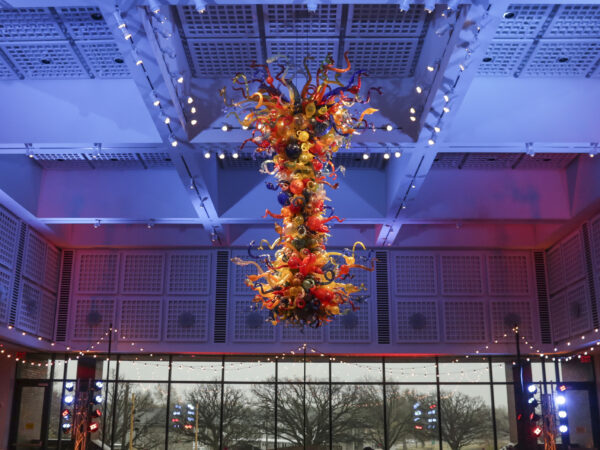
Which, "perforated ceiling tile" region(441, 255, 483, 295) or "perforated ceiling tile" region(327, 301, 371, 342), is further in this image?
"perforated ceiling tile" region(441, 255, 483, 295)

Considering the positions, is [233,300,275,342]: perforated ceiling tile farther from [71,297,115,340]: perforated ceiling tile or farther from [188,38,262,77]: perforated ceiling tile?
[188,38,262,77]: perforated ceiling tile

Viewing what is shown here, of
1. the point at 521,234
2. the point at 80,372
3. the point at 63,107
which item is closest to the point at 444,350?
the point at 521,234

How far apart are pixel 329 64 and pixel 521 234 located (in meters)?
11.7

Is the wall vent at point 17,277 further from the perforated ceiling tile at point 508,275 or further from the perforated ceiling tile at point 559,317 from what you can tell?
the perforated ceiling tile at point 559,317

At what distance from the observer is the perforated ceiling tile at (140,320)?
668 inches

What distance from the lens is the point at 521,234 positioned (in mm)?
16578

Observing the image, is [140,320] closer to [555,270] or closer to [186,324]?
[186,324]

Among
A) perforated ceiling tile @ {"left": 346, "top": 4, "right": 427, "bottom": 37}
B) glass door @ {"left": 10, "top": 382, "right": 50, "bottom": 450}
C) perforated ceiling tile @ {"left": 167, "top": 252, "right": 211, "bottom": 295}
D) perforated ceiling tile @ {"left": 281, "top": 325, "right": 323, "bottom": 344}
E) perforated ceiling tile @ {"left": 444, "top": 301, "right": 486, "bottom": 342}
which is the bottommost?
glass door @ {"left": 10, "top": 382, "right": 50, "bottom": 450}

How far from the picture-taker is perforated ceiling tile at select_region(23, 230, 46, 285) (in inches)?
613

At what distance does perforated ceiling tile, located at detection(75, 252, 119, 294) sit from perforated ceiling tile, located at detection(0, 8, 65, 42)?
8271 millimetres

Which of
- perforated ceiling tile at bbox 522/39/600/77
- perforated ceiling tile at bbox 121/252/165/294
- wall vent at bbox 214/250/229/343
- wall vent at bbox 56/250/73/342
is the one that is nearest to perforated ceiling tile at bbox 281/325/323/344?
wall vent at bbox 214/250/229/343

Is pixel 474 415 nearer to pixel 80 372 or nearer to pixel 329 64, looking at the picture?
pixel 80 372

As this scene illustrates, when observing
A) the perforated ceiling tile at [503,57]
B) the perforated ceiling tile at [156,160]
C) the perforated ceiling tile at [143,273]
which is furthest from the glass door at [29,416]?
the perforated ceiling tile at [503,57]

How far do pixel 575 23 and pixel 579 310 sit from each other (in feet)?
24.9
